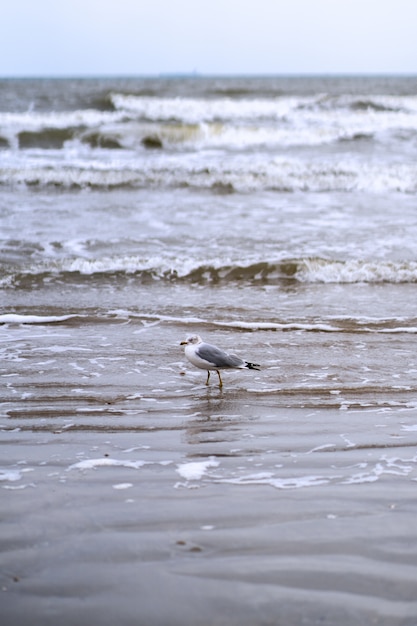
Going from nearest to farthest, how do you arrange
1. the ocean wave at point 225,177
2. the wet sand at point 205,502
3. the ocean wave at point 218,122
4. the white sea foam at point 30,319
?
the wet sand at point 205,502
the white sea foam at point 30,319
the ocean wave at point 225,177
the ocean wave at point 218,122

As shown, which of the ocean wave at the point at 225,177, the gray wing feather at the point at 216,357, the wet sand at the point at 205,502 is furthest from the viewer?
the ocean wave at the point at 225,177

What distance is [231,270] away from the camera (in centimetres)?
828

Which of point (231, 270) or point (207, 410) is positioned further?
point (231, 270)

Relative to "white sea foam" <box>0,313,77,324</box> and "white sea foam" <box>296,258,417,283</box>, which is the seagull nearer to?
"white sea foam" <box>0,313,77,324</box>

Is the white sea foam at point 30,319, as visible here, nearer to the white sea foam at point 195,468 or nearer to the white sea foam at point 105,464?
the white sea foam at point 105,464

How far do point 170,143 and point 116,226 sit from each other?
1006 centimetres

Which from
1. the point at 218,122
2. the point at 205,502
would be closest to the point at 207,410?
the point at 205,502

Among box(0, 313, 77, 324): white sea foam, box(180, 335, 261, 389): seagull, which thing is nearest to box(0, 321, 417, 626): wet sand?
box(180, 335, 261, 389): seagull

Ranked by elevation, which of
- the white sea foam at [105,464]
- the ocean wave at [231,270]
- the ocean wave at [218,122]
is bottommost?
the white sea foam at [105,464]

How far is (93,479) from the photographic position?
3.21 meters

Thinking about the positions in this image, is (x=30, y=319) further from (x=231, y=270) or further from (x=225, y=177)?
(x=225, y=177)

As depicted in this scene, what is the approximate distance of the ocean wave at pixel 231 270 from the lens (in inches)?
317

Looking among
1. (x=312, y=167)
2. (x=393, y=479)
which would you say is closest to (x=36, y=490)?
(x=393, y=479)

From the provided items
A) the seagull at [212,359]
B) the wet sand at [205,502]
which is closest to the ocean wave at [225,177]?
the seagull at [212,359]
